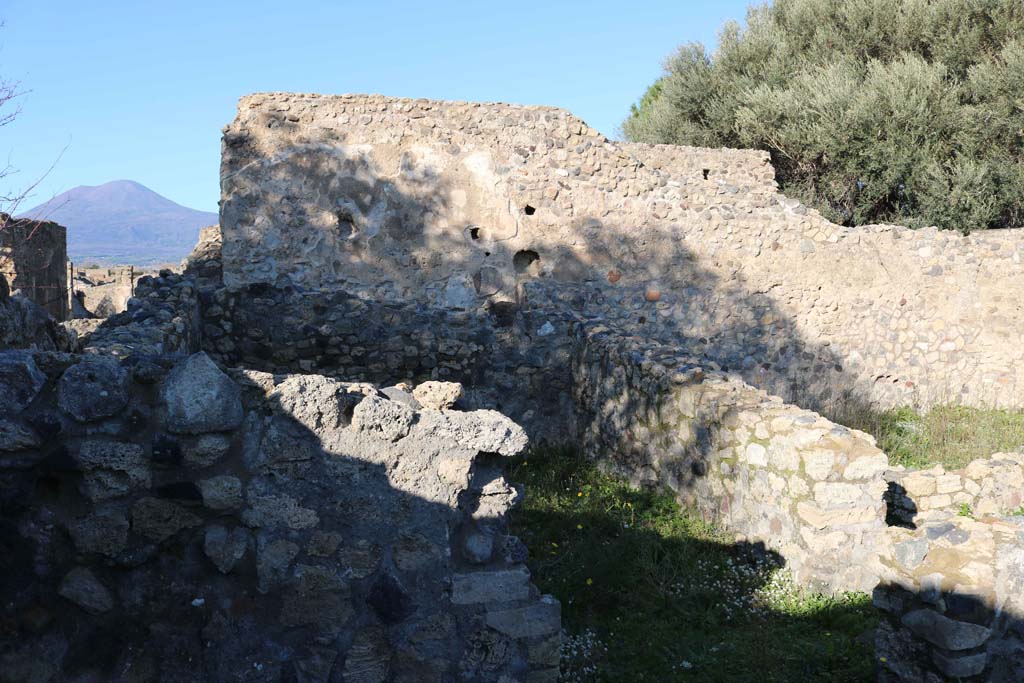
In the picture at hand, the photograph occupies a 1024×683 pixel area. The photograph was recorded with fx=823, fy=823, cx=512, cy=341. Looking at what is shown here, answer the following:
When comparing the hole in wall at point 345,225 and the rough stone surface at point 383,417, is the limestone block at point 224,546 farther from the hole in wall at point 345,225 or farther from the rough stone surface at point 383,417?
the hole in wall at point 345,225

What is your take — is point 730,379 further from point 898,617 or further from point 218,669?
point 218,669

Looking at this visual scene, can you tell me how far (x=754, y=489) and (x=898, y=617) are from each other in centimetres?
171

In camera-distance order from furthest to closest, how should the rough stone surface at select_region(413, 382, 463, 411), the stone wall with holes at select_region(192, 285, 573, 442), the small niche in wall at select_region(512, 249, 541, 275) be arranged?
the small niche in wall at select_region(512, 249, 541, 275) < the stone wall with holes at select_region(192, 285, 573, 442) < the rough stone surface at select_region(413, 382, 463, 411)

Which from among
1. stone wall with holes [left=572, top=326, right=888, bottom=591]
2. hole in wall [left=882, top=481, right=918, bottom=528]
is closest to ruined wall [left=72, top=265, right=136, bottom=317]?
stone wall with holes [left=572, top=326, right=888, bottom=591]

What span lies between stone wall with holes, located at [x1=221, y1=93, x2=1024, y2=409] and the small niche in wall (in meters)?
0.02

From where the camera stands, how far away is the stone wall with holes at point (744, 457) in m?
4.97

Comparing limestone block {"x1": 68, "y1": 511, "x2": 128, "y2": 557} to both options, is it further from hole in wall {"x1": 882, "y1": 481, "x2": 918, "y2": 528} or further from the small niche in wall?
the small niche in wall

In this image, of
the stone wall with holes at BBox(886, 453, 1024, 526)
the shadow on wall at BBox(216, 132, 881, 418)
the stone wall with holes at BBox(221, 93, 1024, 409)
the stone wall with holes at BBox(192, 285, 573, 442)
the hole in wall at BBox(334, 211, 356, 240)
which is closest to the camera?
the stone wall with holes at BBox(886, 453, 1024, 526)

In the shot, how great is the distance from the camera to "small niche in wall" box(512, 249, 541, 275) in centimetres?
934

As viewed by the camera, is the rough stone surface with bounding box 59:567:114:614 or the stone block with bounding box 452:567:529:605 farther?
the stone block with bounding box 452:567:529:605

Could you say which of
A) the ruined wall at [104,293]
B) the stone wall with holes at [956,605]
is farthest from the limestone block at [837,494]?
the ruined wall at [104,293]

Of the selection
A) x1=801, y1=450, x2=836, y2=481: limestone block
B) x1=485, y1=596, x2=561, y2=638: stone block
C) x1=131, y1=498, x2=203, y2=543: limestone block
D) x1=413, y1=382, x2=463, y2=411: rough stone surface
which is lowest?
x1=485, y1=596, x2=561, y2=638: stone block

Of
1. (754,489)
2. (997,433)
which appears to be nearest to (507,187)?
(754,489)

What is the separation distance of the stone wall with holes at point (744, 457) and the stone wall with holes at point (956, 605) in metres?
0.29
